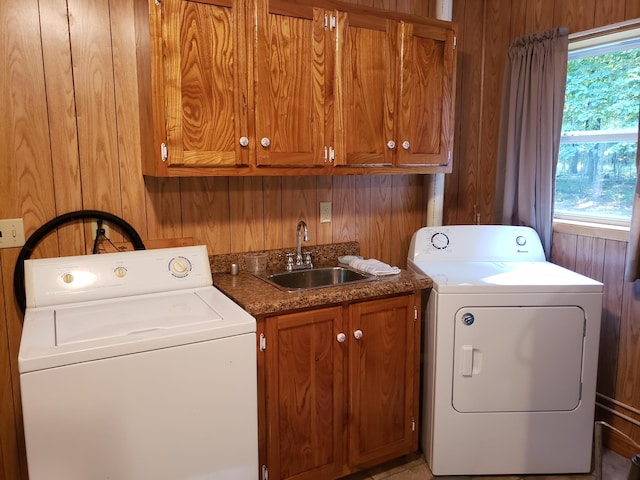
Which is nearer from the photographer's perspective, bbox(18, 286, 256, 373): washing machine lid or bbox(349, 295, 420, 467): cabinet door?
bbox(18, 286, 256, 373): washing machine lid

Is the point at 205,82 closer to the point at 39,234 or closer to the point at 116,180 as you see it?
the point at 116,180

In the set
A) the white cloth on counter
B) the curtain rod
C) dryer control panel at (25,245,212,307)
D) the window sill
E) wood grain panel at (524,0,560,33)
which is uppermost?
wood grain panel at (524,0,560,33)

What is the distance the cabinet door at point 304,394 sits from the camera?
195 cm

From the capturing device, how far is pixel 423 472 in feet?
7.70

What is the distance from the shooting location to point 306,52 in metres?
2.10

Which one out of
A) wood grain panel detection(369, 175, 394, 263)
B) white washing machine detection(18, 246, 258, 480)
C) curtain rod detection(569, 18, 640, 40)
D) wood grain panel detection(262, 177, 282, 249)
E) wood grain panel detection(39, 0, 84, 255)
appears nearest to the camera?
white washing machine detection(18, 246, 258, 480)

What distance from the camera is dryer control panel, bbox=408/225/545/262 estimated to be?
2598 millimetres

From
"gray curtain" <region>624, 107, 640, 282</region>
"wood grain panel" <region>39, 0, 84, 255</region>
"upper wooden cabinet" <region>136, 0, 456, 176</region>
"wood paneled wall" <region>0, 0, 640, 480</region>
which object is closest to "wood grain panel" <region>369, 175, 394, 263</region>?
"wood paneled wall" <region>0, 0, 640, 480</region>

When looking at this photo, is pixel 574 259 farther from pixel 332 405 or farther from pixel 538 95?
pixel 332 405

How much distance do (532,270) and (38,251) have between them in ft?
7.14

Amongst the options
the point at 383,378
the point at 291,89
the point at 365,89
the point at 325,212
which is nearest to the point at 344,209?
the point at 325,212

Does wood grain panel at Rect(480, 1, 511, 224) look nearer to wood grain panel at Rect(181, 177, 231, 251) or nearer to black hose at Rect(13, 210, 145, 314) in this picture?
wood grain panel at Rect(181, 177, 231, 251)

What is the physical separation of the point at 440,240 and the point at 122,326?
1.64 m

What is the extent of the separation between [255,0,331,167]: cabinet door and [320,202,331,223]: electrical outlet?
0.45 metres
